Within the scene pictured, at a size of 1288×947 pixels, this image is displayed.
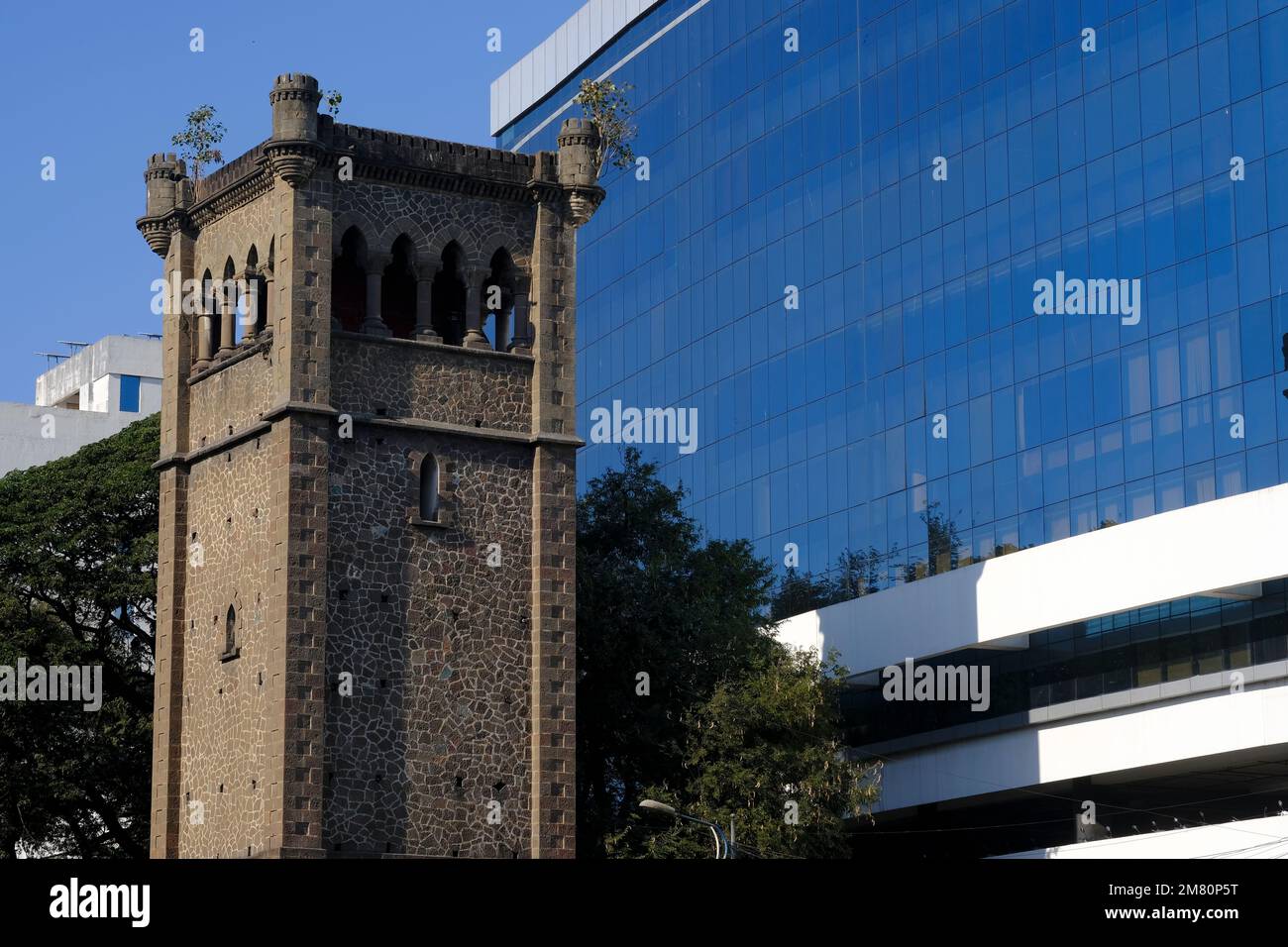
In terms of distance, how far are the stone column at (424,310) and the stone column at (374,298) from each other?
884 mm

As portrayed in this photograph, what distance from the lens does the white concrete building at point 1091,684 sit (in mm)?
62812

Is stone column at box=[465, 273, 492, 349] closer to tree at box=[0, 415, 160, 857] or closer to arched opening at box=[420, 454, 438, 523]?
arched opening at box=[420, 454, 438, 523]

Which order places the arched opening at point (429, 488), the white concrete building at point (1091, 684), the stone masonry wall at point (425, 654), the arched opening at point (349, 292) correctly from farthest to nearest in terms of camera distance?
the white concrete building at point (1091, 684), the arched opening at point (349, 292), the arched opening at point (429, 488), the stone masonry wall at point (425, 654)

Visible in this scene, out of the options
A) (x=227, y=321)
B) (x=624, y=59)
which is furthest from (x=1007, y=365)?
(x=624, y=59)

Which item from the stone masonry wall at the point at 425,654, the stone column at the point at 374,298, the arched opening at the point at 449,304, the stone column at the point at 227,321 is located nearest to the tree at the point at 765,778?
the stone masonry wall at the point at 425,654

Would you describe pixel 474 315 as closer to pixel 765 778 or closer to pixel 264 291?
pixel 264 291

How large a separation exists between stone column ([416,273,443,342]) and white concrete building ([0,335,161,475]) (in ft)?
176

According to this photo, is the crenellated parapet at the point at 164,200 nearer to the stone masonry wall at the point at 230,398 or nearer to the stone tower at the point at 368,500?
the stone tower at the point at 368,500

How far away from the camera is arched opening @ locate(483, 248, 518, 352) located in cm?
5506

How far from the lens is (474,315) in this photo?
2140 inches

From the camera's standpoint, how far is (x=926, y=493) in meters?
85.8

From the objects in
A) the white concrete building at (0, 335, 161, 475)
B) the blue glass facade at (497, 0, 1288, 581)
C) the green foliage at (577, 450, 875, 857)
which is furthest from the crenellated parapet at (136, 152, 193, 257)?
the white concrete building at (0, 335, 161, 475)

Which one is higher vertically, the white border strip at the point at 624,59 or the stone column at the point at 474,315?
the white border strip at the point at 624,59

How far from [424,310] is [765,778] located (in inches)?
604
